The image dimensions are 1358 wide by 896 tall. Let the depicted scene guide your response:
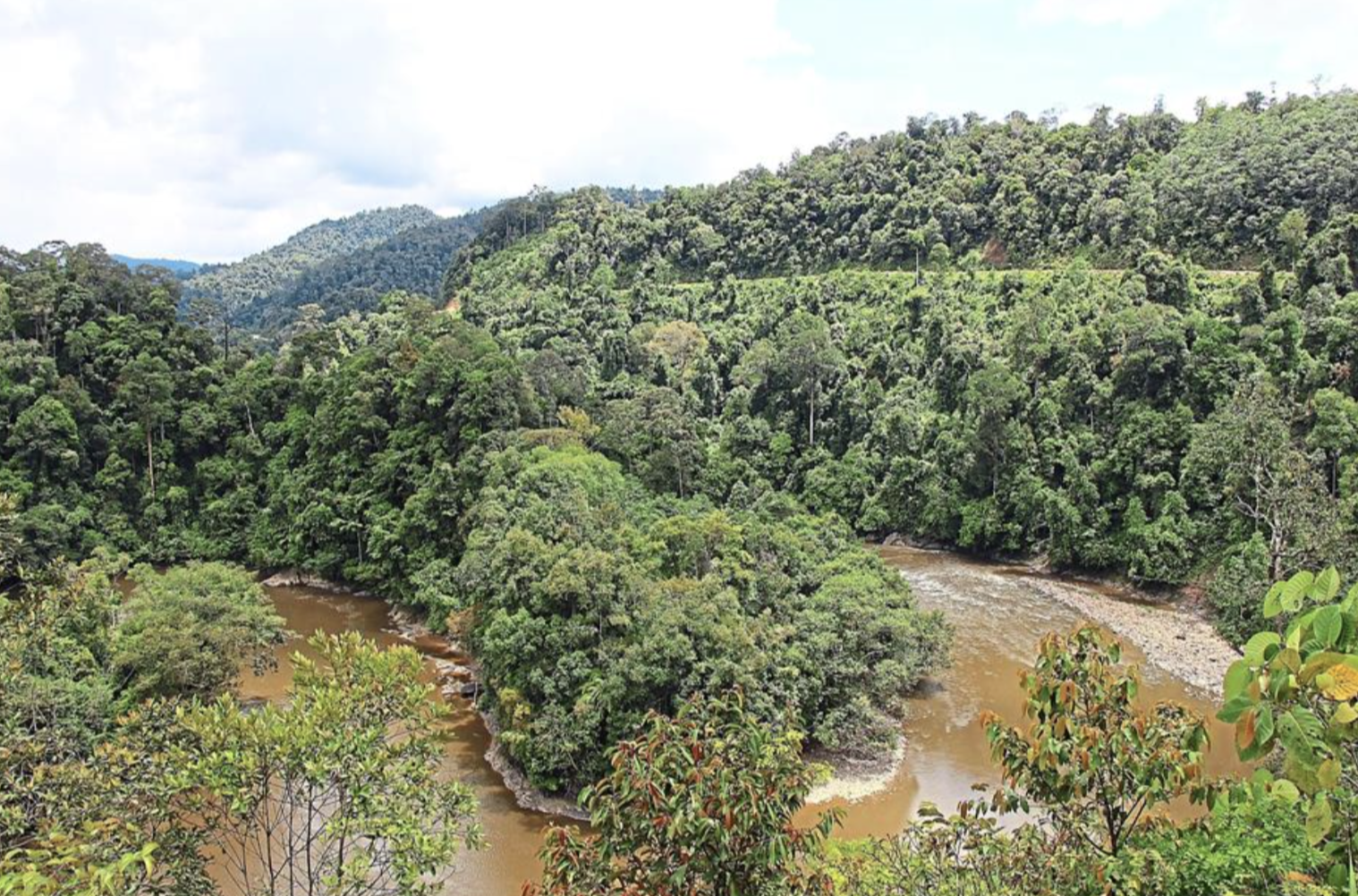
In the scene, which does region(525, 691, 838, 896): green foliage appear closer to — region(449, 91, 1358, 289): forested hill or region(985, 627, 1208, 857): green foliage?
region(985, 627, 1208, 857): green foliage

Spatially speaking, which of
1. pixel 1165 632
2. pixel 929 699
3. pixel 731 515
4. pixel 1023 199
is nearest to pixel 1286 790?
pixel 929 699

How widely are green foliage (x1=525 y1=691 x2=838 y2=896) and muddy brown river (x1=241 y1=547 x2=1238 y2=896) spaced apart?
7082mm

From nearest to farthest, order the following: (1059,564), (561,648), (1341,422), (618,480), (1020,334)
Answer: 1. (561,648)
2. (1341,422)
3. (618,480)
4. (1059,564)
5. (1020,334)

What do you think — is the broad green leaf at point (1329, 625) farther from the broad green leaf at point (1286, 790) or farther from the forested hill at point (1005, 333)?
the forested hill at point (1005, 333)

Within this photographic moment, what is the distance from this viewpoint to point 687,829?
12.1 feet

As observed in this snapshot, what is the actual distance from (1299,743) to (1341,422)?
25.9 meters

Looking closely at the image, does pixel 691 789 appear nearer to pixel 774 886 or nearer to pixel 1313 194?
pixel 774 886

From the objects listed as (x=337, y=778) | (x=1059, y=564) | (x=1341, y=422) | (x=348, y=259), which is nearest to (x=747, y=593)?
(x=337, y=778)

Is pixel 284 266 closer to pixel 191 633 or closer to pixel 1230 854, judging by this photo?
pixel 191 633

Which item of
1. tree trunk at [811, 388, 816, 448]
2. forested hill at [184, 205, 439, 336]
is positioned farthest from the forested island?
forested hill at [184, 205, 439, 336]

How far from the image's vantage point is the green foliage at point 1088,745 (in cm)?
445

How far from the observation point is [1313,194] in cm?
3431

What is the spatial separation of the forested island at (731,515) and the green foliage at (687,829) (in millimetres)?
24

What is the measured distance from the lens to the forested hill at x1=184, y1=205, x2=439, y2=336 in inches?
3981
